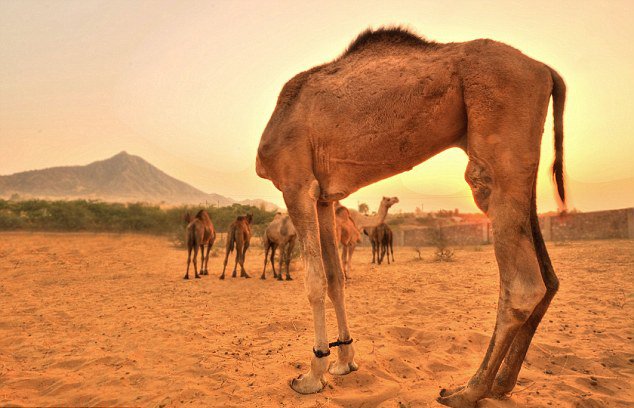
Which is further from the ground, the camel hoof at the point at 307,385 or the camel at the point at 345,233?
the camel at the point at 345,233

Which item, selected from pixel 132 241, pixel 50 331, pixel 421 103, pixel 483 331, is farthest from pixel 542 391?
pixel 132 241

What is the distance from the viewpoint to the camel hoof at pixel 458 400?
96.7 inches

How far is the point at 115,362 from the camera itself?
151 inches

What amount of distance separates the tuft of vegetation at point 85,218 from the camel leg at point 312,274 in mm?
24299

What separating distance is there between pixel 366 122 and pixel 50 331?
5.66 m

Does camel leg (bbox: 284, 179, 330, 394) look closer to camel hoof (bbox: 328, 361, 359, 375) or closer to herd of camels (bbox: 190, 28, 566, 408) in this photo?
herd of camels (bbox: 190, 28, 566, 408)

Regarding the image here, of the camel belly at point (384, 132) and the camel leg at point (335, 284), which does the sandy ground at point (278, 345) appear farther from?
the camel belly at point (384, 132)

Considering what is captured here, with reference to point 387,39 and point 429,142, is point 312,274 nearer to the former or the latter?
point 429,142

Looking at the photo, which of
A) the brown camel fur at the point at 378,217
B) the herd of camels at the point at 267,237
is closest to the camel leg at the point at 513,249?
the herd of camels at the point at 267,237

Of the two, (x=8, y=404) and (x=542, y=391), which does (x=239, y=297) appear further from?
(x=542, y=391)

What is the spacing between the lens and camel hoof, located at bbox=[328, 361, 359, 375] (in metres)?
3.27

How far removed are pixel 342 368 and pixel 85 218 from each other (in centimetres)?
3219

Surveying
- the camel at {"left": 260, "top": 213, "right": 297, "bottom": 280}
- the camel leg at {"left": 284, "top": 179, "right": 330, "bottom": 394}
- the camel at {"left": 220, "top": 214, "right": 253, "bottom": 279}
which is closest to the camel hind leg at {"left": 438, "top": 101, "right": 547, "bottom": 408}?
the camel leg at {"left": 284, "top": 179, "right": 330, "bottom": 394}

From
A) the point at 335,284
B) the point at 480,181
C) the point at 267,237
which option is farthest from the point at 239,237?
the point at 480,181
